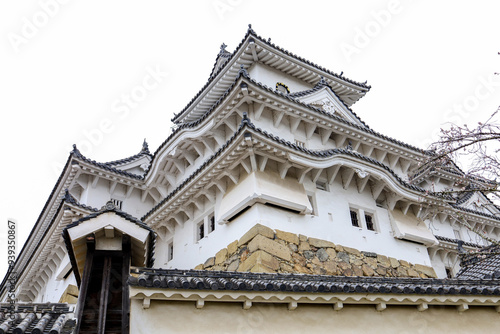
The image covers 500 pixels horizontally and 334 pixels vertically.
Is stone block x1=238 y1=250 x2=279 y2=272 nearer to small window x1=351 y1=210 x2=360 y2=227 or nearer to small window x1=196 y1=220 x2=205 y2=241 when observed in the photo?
small window x1=196 y1=220 x2=205 y2=241

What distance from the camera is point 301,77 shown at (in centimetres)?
2138

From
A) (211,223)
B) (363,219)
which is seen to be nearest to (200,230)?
(211,223)

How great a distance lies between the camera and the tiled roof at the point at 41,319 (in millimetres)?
6109

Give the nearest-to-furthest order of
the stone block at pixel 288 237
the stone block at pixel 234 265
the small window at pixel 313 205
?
the stone block at pixel 234 265
the stone block at pixel 288 237
the small window at pixel 313 205

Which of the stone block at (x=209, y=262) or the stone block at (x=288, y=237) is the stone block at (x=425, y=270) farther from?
the stone block at (x=209, y=262)

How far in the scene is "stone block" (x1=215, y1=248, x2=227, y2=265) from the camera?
13.8m

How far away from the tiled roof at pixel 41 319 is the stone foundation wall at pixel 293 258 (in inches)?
225

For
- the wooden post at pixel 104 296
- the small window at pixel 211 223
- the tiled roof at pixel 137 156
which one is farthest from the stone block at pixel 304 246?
the tiled roof at pixel 137 156

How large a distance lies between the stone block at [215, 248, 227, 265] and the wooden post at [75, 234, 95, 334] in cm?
685

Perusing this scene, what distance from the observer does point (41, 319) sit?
6.77m

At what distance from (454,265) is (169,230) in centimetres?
1250

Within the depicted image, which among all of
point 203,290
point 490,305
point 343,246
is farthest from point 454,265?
point 203,290

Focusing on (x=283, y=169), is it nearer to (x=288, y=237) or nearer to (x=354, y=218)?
(x=288, y=237)

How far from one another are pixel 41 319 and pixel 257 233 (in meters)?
6.91
